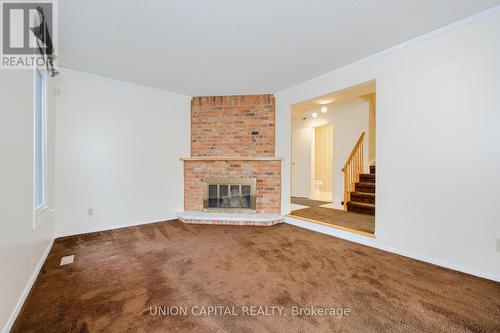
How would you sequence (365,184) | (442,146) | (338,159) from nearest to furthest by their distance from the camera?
(442,146) < (365,184) < (338,159)

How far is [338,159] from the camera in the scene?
5.71 meters

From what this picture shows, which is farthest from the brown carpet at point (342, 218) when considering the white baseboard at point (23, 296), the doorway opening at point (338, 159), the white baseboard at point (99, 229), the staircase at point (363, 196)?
the white baseboard at point (23, 296)

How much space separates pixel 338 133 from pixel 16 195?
19.4 ft

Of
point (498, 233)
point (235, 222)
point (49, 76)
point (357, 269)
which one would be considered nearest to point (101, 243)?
point (235, 222)

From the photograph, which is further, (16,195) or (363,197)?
(363,197)

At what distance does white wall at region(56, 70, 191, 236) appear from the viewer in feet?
10.3

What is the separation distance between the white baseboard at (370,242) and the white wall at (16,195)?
3.36 metres

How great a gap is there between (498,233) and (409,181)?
2.64 ft

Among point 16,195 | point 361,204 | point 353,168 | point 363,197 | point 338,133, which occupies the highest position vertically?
point 338,133

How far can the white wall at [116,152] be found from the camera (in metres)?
3.14

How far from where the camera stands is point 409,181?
8.18 feet

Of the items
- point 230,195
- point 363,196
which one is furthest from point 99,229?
point 363,196

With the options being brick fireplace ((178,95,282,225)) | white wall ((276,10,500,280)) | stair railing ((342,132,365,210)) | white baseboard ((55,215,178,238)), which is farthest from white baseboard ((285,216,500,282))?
white baseboard ((55,215,178,238))

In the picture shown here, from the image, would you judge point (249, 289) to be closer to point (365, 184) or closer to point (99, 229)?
point (99, 229)
